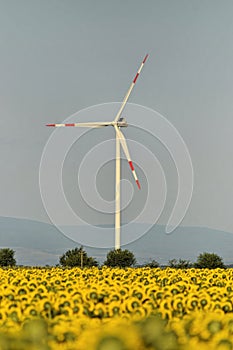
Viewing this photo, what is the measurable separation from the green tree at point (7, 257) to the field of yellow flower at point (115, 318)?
20069 mm

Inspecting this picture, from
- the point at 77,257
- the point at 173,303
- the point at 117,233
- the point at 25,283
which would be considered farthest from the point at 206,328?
the point at 117,233

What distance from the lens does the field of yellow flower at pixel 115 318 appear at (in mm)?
8164

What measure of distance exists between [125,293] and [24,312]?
3495 millimetres

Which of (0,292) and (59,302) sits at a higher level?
(0,292)

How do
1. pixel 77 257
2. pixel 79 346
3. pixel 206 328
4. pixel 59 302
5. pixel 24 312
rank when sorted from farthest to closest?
1. pixel 77 257
2. pixel 59 302
3. pixel 24 312
4. pixel 206 328
5. pixel 79 346

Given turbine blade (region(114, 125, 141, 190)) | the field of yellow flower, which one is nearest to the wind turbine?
turbine blade (region(114, 125, 141, 190))

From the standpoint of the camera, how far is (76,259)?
124ft

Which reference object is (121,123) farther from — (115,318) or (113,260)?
(115,318)

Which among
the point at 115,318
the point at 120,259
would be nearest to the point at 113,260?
the point at 120,259

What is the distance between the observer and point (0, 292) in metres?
15.9

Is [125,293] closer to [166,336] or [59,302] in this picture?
[59,302]

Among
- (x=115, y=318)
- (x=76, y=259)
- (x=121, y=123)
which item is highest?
(x=121, y=123)

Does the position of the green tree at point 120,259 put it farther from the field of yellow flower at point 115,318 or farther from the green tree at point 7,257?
the field of yellow flower at point 115,318

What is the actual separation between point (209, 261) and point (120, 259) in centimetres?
500
